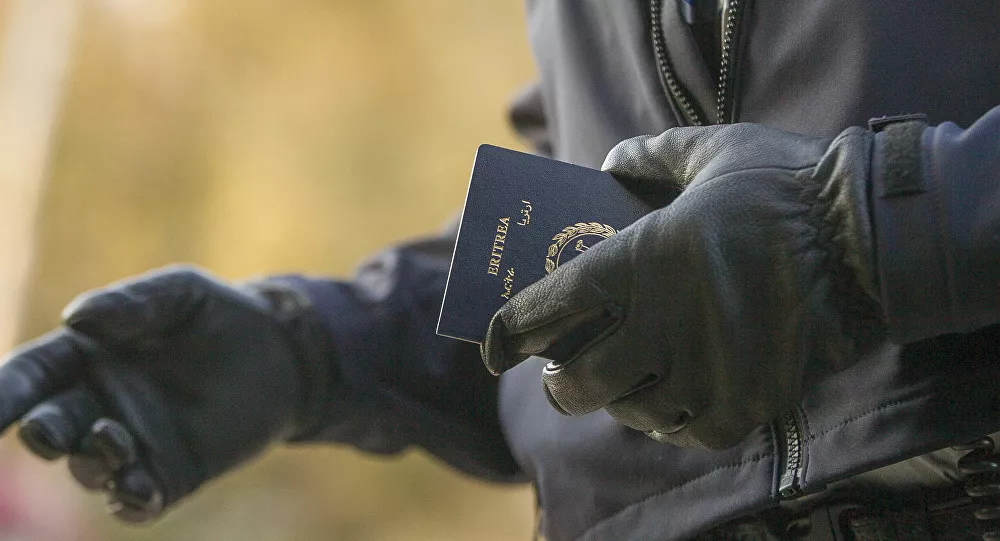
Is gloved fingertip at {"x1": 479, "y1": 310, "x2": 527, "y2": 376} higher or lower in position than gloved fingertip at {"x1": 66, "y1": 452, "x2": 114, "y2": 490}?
higher

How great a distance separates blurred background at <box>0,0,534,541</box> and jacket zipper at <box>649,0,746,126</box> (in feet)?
5.86

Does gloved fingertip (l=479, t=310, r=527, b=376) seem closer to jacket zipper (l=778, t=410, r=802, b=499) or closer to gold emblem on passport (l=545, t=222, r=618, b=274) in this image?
gold emblem on passport (l=545, t=222, r=618, b=274)

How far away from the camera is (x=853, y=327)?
Answer: 1.59 feet

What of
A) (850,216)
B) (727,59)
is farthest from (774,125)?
(850,216)

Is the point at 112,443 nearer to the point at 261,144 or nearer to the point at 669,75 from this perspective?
the point at 669,75

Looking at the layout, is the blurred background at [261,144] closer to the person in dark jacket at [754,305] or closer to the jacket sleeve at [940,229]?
the person in dark jacket at [754,305]

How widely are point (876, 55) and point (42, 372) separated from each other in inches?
27.9

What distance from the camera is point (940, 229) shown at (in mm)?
445

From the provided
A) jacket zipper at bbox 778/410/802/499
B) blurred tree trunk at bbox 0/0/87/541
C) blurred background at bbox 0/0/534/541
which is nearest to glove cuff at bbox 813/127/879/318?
jacket zipper at bbox 778/410/802/499

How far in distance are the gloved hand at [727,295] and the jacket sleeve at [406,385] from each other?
1.55 ft

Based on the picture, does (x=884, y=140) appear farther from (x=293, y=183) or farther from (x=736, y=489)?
(x=293, y=183)

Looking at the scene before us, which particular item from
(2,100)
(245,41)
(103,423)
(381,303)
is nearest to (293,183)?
(245,41)

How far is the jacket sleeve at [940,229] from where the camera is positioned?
0.44m

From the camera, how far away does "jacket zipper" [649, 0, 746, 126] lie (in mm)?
594
